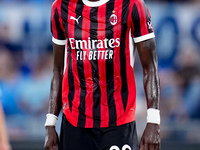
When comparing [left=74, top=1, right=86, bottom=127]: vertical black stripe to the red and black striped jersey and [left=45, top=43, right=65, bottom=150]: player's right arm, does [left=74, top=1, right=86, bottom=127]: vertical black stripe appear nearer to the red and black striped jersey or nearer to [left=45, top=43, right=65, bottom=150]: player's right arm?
the red and black striped jersey

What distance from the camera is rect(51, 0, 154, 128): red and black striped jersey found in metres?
3.43

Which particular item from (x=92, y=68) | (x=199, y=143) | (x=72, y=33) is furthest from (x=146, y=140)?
(x=199, y=143)

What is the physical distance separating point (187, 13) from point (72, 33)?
13.0ft

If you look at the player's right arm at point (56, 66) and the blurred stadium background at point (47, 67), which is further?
the blurred stadium background at point (47, 67)

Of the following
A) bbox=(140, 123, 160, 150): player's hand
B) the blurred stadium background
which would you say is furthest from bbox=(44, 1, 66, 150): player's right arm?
the blurred stadium background

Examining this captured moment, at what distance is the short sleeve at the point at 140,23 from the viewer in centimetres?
340

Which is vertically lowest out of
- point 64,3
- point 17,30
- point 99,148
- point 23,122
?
point 99,148

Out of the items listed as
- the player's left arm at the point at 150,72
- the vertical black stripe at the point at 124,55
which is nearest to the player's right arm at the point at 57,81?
the vertical black stripe at the point at 124,55

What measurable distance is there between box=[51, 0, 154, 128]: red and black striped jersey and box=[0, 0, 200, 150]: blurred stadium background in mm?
3482

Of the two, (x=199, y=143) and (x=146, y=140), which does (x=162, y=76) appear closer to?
(x=199, y=143)

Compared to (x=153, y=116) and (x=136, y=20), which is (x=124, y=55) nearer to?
(x=136, y=20)

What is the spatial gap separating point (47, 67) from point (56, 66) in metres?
3.59

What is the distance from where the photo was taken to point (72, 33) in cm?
354

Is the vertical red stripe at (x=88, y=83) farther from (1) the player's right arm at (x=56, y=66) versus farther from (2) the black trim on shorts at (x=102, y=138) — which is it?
(1) the player's right arm at (x=56, y=66)
